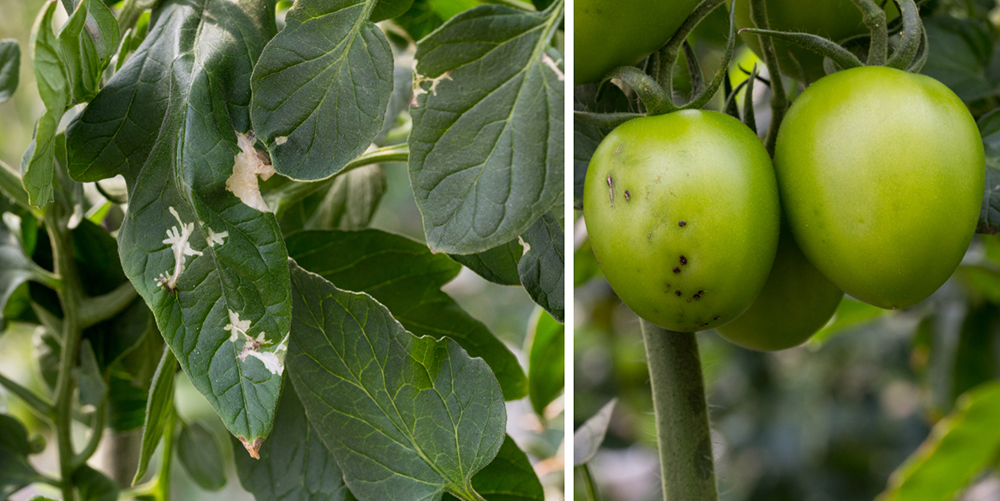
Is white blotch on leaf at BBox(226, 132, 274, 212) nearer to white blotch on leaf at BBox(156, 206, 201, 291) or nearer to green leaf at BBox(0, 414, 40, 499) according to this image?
white blotch on leaf at BBox(156, 206, 201, 291)

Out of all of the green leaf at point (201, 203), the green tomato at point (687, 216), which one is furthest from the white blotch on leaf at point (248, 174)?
the green tomato at point (687, 216)

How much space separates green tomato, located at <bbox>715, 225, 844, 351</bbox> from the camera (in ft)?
0.88

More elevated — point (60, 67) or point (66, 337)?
point (60, 67)

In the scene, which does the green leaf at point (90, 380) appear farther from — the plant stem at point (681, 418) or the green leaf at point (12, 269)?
the plant stem at point (681, 418)

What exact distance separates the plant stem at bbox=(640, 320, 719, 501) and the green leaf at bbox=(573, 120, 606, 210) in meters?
0.06

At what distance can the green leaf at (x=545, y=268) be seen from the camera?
0.28 m

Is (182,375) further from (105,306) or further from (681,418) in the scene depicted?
(681,418)

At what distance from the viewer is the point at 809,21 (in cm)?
28

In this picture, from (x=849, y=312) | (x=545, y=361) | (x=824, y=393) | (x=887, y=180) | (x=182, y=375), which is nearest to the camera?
(x=887, y=180)

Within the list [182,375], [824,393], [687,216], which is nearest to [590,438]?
[687,216]

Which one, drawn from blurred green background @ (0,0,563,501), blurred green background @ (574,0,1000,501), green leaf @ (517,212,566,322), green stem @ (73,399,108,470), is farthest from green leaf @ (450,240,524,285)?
blurred green background @ (0,0,563,501)

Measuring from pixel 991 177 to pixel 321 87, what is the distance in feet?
0.79

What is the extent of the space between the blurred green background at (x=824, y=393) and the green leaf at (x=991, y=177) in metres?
0.38

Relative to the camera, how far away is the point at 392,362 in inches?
10.8
